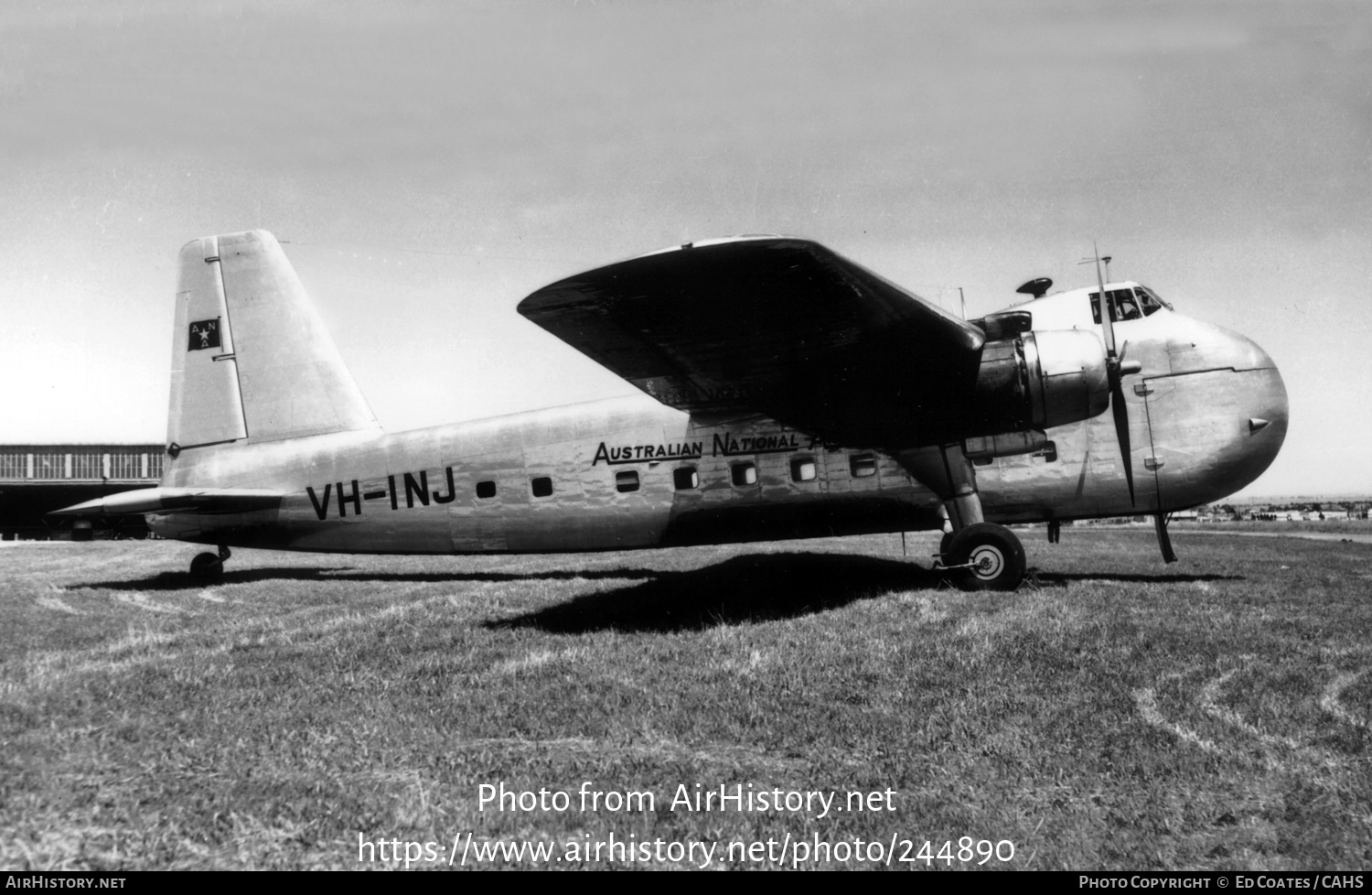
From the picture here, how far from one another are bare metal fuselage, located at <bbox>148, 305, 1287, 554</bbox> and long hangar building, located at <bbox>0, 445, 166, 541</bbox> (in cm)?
3604

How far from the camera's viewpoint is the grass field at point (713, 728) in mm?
2836

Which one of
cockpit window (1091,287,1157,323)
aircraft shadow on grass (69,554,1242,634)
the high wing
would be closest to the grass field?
aircraft shadow on grass (69,554,1242,634)

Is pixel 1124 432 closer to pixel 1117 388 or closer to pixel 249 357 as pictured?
pixel 1117 388

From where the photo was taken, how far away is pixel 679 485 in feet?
31.6

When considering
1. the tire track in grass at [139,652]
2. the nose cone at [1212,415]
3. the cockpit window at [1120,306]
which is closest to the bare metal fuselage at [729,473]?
the nose cone at [1212,415]

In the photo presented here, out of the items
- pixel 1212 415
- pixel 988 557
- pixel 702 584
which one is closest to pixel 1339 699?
pixel 988 557

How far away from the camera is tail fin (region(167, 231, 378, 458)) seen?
11.4m

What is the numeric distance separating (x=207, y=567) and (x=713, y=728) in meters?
11.2

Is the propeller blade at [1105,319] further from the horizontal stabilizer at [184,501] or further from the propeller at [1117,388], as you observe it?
the horizontal stabilizer at [184,501]

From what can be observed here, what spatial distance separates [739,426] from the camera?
948 cm

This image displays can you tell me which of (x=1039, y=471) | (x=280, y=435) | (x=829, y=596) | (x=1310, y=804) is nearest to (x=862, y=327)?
(x=829, y=596)

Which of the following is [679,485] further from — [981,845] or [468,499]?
[981,845]

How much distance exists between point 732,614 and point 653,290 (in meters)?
3.17

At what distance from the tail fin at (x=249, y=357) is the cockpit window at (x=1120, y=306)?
9.80 metres
